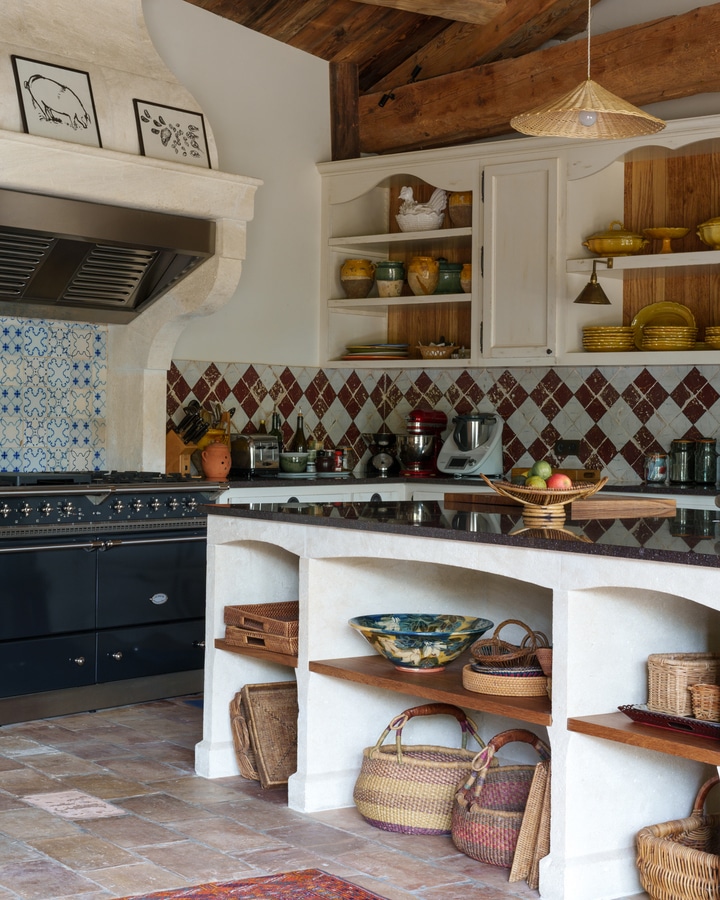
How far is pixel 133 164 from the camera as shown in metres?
4.80

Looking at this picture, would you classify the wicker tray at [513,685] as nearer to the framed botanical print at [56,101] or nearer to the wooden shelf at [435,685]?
the wooden shelf at [435,685]

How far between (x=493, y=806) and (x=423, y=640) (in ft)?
1.47

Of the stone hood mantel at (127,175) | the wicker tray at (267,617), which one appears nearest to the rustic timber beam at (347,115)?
the stone hood mantel at (127,175)

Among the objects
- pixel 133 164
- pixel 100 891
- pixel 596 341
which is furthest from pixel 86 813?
pixel 596 341

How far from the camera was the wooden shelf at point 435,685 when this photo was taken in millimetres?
2797

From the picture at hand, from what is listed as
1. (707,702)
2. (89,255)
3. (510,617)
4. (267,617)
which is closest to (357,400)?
(89,255)

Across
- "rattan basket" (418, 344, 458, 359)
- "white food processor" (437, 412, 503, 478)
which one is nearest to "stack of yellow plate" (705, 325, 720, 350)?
"white food processor" (437, 412, 503, 478)

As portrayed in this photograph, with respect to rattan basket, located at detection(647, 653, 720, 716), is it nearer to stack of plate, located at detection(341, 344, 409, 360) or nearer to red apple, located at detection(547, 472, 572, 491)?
red apple, located at detection(547, 472, 572, 491)

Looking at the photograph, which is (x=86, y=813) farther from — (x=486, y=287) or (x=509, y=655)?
(x=486, y=287)

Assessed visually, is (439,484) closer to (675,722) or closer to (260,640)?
(260,640)

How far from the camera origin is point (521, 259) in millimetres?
5668

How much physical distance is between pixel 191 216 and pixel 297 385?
1.39m

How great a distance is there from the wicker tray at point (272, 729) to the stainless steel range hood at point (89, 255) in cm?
208

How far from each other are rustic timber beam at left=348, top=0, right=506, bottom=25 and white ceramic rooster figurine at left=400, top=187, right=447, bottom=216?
0.94 meters
